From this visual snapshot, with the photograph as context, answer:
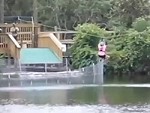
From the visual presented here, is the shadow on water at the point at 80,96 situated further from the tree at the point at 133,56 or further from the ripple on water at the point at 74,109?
the tree at the point at 133,56

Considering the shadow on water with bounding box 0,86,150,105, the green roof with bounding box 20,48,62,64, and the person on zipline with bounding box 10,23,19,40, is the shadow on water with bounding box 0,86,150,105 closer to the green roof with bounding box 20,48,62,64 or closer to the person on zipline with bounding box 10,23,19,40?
the green roof with bounding box 20,48,62,64

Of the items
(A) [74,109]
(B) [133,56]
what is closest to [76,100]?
(A) [74,109]

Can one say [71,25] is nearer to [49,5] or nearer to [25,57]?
[49,5]

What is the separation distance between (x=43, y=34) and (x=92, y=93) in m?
13.3

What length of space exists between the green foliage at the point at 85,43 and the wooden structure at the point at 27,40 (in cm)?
118

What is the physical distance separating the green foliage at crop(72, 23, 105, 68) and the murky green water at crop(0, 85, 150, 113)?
815cm

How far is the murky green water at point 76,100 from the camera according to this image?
56.0 ft

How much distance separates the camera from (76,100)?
1945 cm

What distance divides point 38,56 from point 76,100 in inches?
470

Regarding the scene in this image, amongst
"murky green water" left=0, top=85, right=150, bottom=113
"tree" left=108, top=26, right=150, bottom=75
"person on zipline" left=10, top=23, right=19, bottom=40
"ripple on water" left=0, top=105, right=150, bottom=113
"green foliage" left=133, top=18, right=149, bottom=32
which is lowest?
"ripple on water" left=0, top=105, right=150, bottom=113

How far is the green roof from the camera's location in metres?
30.5

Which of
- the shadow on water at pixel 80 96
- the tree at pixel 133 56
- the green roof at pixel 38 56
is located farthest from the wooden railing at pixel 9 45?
the shadow on water at pixel 80 96

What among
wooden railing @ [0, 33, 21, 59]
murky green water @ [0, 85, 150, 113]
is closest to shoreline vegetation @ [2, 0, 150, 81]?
wooden railing @ [0, 33, 21, 59]

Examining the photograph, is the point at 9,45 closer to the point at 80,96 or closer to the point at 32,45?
the point at 32,45
